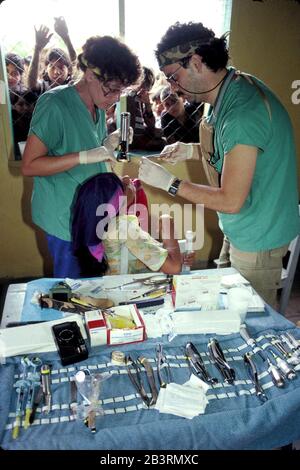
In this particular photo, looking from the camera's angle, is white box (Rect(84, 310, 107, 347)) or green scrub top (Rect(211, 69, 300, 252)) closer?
white box (Rect(84, 310, 107, 347))

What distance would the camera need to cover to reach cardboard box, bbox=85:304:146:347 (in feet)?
3.44

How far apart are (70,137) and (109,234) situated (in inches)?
18.4

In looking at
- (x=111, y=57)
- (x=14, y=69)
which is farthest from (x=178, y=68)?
(x=14, y=69)

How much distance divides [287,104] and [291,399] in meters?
2.40

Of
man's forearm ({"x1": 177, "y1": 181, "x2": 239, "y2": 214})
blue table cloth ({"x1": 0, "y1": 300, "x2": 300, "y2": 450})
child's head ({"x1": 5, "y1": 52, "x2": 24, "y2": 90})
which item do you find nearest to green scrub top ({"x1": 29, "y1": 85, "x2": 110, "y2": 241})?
man's forearm ({"x1": 177, "y1": 181, "x2": 239, "y2": 214})

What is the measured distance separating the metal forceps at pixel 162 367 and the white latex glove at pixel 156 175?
0.65 m

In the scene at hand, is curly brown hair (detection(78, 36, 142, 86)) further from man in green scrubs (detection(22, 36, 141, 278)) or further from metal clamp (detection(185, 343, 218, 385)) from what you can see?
metal clamp (detection(185, 343, 218, 385))

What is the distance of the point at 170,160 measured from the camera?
1753mm

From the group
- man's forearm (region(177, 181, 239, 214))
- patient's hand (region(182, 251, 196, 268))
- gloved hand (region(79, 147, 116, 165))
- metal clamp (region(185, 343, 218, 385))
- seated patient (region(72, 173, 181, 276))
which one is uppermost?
gloved hand (region(79, 147, 116, 165))

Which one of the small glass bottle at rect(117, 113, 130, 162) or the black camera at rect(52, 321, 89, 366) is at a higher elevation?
Answer: the small glass bottle at rect(117, 113, 130, 162)

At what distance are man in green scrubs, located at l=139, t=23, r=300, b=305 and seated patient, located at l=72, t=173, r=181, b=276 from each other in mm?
176

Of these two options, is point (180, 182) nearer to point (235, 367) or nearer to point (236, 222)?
point (236, 222)
